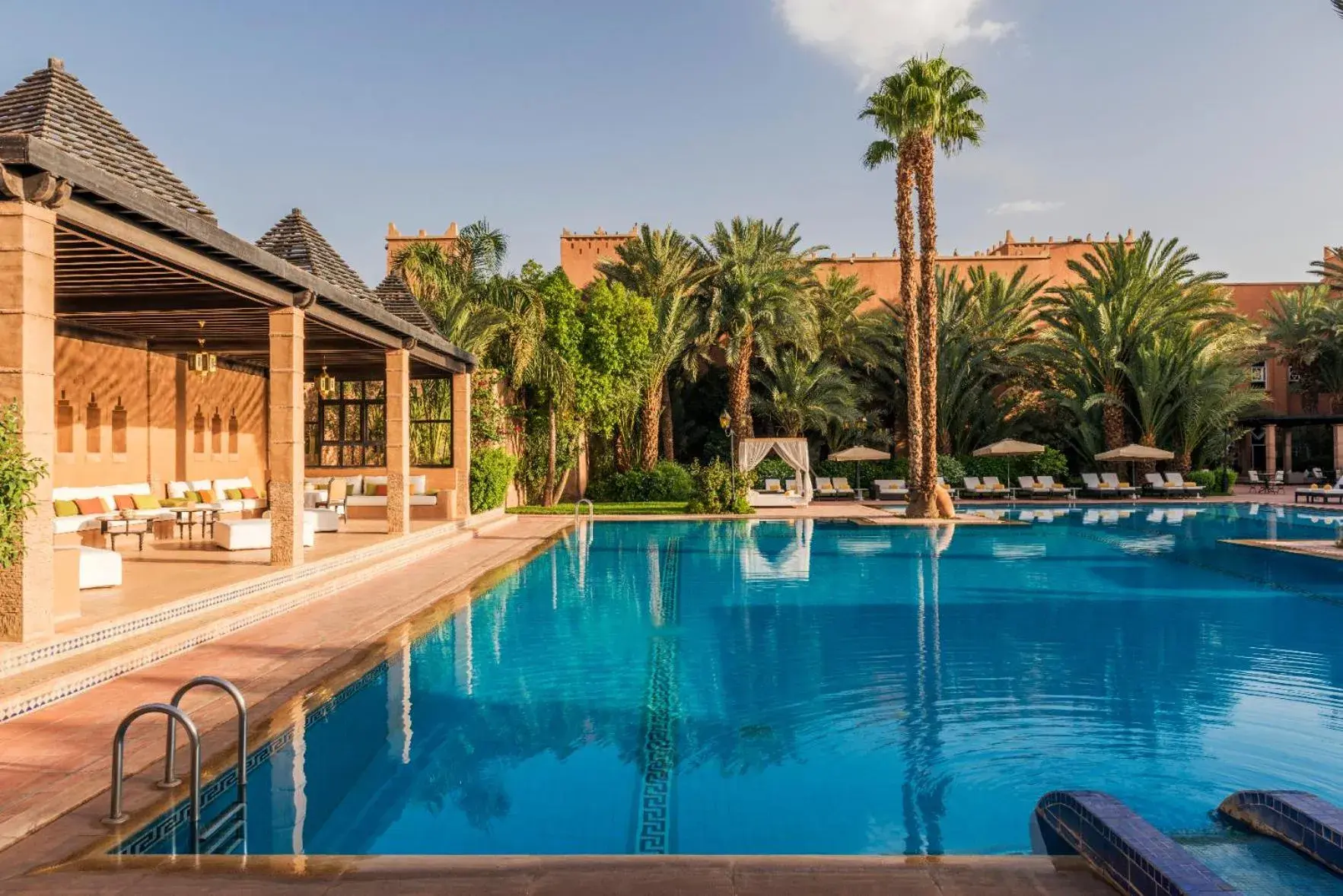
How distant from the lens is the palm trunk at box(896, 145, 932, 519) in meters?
22.0

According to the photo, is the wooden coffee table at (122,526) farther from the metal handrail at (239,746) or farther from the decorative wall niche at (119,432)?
the metal handrail at (239,746)

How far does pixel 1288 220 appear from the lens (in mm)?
19531

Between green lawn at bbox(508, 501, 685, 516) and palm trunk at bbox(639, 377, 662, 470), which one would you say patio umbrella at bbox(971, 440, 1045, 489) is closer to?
green lawn at bbox(508, 501, 685, 516)

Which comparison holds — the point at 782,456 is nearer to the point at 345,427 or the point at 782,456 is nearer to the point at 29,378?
the point at 345,427

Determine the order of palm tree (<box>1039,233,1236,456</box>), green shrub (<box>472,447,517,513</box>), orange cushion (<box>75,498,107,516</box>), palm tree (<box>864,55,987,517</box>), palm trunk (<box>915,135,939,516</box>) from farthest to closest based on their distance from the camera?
palm tree (<box>1039,233,1236,456</box>), palm trunk (<box>915,135,939,516</box>), palm tree (<box>864,55,987,517</box>), green shrub (<box>472,447,517,513</box>), orange cushion (<box>75,498,107,516</box>)

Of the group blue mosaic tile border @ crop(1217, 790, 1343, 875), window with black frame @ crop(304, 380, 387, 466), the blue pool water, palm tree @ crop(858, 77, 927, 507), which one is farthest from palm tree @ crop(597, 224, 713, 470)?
blue mosaic tile border @ crop(1217, 790, 1343, 875)

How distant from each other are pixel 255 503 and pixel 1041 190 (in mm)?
20585

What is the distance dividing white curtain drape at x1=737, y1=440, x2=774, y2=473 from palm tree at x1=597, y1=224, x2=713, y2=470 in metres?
3.50

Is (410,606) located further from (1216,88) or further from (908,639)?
(1216,88)

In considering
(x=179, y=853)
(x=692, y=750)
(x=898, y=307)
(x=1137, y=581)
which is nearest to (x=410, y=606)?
(x=692, y=750)

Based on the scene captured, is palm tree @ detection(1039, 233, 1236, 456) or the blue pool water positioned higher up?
palm tree @ detection(1039, 233, 1236, 456)

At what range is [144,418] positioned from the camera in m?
15.2

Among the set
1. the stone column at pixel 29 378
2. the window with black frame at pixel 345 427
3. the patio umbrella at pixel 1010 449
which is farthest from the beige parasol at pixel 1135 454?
the stone column at pixel 29 378

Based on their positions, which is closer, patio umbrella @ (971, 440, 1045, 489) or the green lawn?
the green lawn
